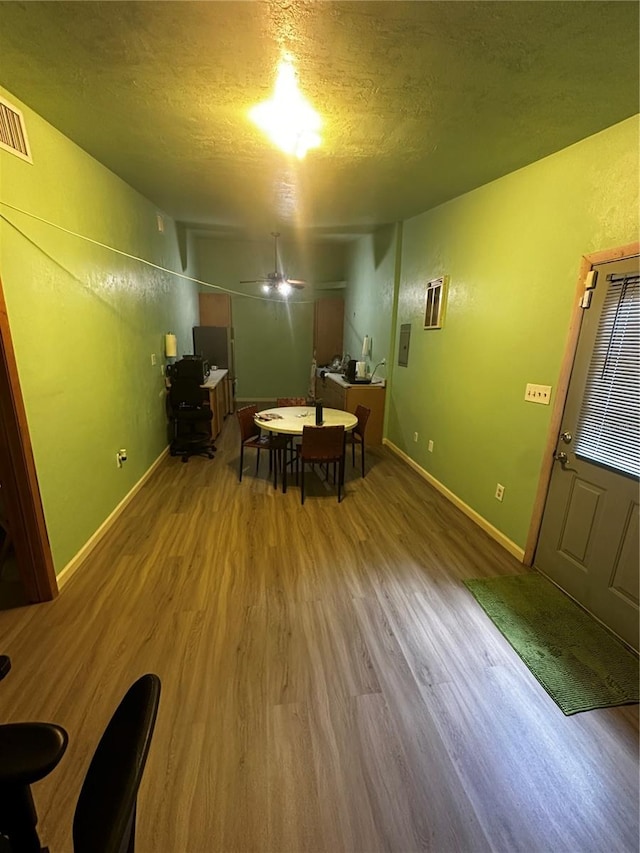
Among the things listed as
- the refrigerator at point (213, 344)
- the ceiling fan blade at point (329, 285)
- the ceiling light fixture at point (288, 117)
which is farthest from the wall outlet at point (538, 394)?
the ceiling fan blade at point (329, 285)

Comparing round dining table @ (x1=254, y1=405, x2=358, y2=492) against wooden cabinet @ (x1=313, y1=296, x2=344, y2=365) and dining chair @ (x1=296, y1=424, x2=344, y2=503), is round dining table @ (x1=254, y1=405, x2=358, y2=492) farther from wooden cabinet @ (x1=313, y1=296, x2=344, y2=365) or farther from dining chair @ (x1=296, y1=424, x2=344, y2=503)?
wooden cabinet @ (x1=313, y1=296, x2=344, y2=365)

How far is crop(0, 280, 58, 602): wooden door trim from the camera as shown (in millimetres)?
1814

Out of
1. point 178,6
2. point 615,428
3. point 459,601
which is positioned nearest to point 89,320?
point 178,6

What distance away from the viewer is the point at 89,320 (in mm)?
2584

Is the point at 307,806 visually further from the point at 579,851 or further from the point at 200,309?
the point at 200,309

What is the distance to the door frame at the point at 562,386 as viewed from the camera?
1.99 metres

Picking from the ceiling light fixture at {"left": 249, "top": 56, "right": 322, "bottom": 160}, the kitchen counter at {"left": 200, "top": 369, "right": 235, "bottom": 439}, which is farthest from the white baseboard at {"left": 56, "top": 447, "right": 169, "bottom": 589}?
the ceiling light fixture at {"left": 249, "top": 56, "right": 322, "bottom": 160}

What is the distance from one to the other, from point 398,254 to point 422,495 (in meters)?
3.14

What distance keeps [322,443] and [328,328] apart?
4.67m

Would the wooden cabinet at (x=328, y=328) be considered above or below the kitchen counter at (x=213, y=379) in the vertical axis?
above

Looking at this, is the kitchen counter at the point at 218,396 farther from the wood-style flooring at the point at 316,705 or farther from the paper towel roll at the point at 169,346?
the wood-style flooring at the point at 316,705

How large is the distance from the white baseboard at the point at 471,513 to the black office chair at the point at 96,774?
9.00 feet

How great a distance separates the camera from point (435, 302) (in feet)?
12.6

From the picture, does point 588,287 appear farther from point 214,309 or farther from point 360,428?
point 214,309
